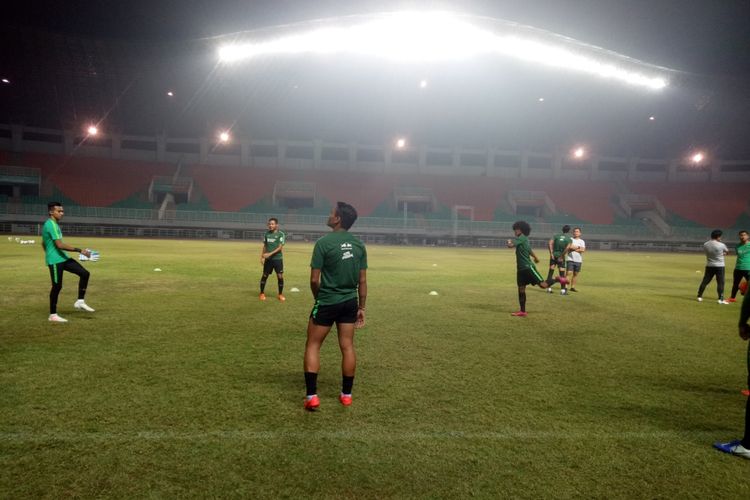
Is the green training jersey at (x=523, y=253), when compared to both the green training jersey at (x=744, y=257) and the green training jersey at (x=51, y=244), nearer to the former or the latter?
the green training jersey at (x=744, y=257)

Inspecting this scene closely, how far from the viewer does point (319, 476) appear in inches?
122

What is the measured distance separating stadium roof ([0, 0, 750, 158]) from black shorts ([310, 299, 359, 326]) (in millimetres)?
23757

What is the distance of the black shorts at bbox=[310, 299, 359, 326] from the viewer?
4.32m

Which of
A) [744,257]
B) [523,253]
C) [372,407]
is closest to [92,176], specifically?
[523,253]

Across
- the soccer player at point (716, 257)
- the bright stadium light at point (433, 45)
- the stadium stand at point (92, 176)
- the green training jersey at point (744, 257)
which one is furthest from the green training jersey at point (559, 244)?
the stadium stand at point (92, 176)

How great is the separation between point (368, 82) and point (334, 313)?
36.2m

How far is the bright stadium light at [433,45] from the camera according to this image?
96.8ft

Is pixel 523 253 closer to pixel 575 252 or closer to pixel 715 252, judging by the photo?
pixel 575 252

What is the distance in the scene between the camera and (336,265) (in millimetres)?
4324

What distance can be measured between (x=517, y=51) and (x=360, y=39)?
12480 mm

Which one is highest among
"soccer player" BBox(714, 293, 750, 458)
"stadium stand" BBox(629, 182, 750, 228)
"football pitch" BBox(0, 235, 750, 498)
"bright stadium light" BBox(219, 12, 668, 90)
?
"bright stadium light" BBox(219, 12, 668, 90)

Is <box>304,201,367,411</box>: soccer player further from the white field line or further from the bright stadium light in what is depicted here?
the bright stadium light

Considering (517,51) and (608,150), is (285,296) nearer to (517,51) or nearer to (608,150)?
(517,51)

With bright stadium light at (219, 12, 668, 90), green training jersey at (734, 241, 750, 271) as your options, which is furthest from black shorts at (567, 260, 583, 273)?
bright stadium light at (219, 12, 668, 90)
